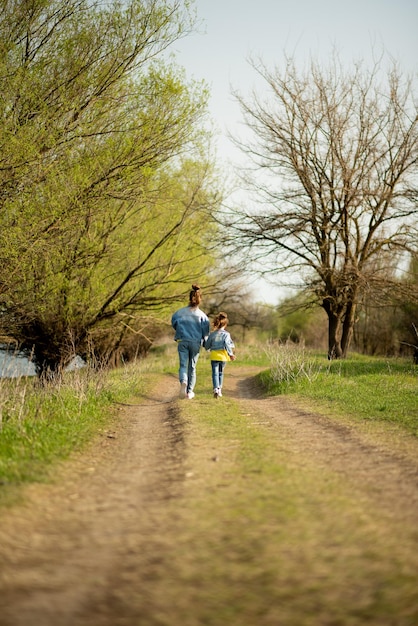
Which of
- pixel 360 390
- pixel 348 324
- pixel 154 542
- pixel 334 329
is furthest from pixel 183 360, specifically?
pixel 348 324

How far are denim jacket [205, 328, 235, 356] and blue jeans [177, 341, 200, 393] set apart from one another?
0.39 metres

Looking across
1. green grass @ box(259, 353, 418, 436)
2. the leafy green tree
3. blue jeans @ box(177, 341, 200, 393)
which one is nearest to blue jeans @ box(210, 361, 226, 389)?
blue jeans @ box(177, 341, 200, 393)

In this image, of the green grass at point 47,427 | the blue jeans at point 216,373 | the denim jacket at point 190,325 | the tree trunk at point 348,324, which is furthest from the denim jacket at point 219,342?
the tree trunk at point 348,324

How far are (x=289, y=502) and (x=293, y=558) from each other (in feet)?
3.51

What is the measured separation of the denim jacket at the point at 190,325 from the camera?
40.1 ft

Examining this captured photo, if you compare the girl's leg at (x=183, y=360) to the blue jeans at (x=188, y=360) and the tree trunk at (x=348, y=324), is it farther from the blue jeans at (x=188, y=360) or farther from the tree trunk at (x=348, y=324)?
the tree trunk at (x=348, y=324)

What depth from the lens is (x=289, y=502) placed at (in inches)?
178

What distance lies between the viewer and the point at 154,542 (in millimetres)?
3754

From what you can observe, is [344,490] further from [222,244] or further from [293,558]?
[222,244]

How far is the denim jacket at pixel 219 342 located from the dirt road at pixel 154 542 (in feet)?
18.2

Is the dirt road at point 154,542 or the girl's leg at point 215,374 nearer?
the dirt road at point 154,542

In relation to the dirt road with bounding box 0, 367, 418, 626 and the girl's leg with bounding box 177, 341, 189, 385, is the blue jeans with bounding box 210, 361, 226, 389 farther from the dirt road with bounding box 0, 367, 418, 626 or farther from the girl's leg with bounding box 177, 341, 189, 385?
the dirt road with bounding box 0, 367, 418, 626

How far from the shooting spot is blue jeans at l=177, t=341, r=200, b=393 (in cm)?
1216

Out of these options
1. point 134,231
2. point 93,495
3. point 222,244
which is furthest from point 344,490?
point 222,244
